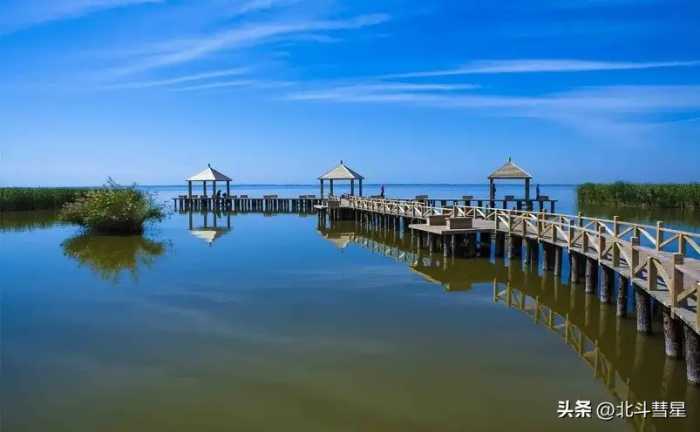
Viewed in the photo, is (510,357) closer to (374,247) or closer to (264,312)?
(264,312)

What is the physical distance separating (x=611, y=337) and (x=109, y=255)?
16.6 meters

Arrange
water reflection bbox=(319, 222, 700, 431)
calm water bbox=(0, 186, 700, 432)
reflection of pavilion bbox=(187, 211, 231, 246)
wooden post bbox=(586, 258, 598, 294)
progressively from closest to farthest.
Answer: calm water bbox=(0, 186, 700, 432) < water reflection bbox=(319, 222, 700, 431) < wooden post bbox=(586, 258, 598, 294) < reflection of pavilion bbox=(187, 211, 231, 246)

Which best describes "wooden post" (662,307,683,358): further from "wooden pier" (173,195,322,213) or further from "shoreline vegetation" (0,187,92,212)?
"shoreline vegetation" (0,187,92,212)

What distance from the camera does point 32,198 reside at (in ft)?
141

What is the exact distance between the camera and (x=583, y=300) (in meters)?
A: 12.5

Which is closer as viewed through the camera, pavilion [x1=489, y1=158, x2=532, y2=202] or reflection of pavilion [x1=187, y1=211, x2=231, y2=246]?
reflection of pavilion [x1=187, y1=211, x2=231, y2=246]

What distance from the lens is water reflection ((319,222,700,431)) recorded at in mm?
7262

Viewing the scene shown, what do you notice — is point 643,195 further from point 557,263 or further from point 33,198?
point 33,198

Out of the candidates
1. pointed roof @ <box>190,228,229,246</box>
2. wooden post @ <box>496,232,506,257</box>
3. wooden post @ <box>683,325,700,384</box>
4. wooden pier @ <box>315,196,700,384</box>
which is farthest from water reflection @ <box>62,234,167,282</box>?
wooden post @ <box>683,325,700,384</box>

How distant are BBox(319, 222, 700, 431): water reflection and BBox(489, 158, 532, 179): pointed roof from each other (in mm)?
14049

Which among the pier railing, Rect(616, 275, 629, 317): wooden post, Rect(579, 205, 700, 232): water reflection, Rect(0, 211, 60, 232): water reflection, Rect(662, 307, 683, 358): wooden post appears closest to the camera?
the pier railing

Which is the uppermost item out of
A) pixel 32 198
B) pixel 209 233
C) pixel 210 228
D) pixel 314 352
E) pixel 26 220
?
pixel 32 198

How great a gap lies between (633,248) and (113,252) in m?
17.5

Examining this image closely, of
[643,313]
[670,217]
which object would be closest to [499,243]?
[643,313]
